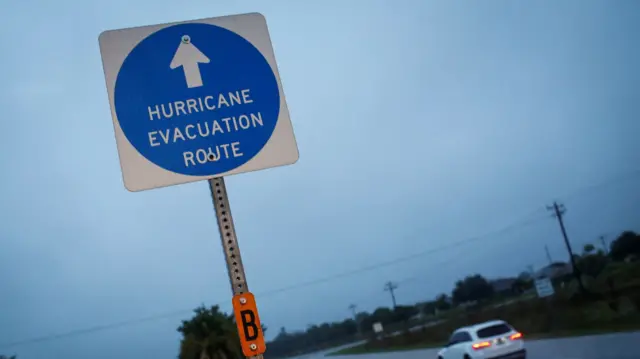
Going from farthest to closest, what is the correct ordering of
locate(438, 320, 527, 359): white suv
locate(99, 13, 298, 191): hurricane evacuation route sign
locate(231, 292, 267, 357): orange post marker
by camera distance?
1. locate(438, 320, 527, 359): white suv
2. locate(99, 13, 298, 191): hurricane evacuation route sign
3. locate(231, 292, 267, 357): orange post marker

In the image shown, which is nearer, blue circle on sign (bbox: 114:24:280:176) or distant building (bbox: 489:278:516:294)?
blue circle on sign (bbox: 114:24:280:176)

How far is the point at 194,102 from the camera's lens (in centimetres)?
221

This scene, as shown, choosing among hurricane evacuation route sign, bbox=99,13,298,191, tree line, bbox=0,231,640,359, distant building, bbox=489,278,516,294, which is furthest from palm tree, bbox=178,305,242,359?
distant building, bbox=489,278,516,294

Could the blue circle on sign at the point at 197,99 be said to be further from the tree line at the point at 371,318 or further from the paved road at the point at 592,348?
the paved road at the point at 592,348

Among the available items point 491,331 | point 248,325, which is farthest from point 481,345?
point 248,325

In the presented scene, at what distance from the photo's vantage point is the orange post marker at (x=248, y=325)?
1.98 meters

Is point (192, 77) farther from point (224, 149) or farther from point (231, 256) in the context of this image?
point (231, 256)

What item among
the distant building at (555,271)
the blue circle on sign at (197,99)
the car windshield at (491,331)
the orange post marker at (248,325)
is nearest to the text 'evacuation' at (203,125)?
the blue circle on sign at (197,99)

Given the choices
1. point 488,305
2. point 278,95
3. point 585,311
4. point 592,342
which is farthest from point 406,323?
point 278,95

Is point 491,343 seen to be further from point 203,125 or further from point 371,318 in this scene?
point 371,318

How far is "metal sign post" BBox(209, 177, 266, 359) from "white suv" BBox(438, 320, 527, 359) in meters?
14.8

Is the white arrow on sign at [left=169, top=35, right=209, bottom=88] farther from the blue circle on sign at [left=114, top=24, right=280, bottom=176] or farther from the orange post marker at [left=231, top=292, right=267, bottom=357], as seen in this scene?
the orange post marker at [left=231, top=292, right=267, bottom=357]

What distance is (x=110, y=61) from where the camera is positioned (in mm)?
2240

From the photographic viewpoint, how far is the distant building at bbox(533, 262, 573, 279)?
102 feet
